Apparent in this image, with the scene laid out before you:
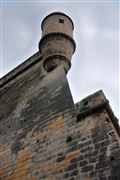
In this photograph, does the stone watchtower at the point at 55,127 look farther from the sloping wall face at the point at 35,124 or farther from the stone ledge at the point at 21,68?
the stone ledge at the point at 21,68

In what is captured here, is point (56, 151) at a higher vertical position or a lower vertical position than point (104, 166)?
higher

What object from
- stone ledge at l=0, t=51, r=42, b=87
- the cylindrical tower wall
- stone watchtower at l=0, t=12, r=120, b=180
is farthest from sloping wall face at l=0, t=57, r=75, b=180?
the cylindrical tower wall

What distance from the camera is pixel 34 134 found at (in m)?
5.70

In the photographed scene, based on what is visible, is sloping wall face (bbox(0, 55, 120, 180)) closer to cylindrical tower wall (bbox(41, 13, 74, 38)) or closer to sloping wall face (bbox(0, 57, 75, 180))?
sloping wall face (bbox(0, 57, 75, 180))

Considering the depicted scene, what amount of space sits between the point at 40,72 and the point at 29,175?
11.9 ft

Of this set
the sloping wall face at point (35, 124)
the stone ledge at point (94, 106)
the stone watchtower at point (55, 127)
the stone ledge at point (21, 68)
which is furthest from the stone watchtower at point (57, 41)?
the stone ledge at point (94, 106)

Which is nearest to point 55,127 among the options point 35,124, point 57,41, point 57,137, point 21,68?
point 57,137

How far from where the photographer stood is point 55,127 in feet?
17.5

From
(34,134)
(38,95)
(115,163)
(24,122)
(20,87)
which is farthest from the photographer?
(20,87)

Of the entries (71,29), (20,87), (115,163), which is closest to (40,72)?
(20,87)

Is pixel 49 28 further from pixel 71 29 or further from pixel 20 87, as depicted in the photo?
pixel 20 87

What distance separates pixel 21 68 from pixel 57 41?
2267 mm

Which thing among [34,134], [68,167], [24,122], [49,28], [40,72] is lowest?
[68,167]

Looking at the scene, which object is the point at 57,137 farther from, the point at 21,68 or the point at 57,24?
the point at 21,68
